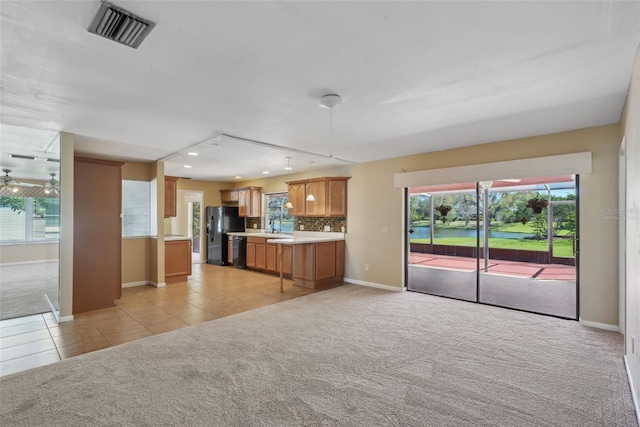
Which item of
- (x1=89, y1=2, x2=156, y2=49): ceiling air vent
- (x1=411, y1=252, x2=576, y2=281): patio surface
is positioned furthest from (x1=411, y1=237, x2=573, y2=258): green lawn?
(x1=89, y1=2, x2=156, y2=49): ceiling air vent

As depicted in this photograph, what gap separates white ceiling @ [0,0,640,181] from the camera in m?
1.71

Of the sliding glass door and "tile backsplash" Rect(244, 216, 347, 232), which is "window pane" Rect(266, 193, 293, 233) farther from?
the sliding glass door

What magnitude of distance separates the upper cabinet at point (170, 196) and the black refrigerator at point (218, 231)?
1.92 m

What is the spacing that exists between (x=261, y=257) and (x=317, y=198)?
6.95ft

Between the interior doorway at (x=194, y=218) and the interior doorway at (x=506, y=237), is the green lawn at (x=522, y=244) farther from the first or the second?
the interior doorway at (x=194, y=218)

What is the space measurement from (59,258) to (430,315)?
499 cm

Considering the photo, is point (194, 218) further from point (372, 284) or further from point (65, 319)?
point (372, 284)

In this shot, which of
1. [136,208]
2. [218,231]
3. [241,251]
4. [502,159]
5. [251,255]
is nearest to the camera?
[502,159]

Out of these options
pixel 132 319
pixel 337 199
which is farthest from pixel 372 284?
pixel 132 319

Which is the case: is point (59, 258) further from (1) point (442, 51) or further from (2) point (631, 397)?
(2) point (631, 397)

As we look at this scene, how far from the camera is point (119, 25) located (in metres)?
1.78

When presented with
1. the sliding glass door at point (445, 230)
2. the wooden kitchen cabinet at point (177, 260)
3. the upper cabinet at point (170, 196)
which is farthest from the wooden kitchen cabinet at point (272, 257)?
the sliding glass door at point (445, 230)

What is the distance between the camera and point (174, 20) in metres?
1.74

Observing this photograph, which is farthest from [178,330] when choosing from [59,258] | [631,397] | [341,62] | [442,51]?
[631,397]
